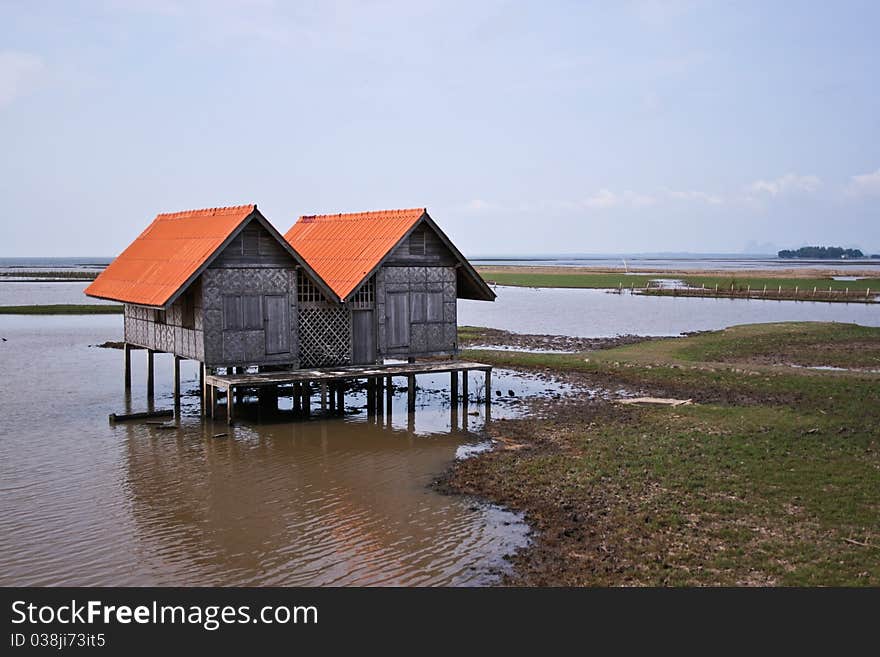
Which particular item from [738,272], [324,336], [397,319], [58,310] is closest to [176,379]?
[324,336]

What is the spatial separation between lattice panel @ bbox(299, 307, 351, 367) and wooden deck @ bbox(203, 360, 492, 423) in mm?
361

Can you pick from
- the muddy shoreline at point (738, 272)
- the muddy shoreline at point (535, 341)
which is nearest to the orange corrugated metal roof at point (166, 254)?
the muddy shoreline at point (535, 341)

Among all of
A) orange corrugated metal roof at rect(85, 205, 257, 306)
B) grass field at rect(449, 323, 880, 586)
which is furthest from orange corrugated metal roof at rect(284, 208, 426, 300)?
grass field at rect(449, 323, 880, 586)

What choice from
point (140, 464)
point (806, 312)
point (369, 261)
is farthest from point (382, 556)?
point (806, 312)

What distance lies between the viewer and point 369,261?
25297 mm

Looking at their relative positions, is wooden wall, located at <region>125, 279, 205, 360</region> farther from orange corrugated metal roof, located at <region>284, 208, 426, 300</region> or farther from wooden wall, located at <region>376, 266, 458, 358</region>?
wooden wall, located at <region>376, 266, 458, 358</region>

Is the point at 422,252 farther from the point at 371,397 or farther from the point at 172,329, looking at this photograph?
the point at 172,329

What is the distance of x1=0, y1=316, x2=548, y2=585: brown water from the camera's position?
13094 mm

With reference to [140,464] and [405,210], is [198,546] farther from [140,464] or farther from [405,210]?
[405,210]

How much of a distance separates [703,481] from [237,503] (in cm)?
797

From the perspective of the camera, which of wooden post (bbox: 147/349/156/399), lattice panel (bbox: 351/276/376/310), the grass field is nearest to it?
the grass field

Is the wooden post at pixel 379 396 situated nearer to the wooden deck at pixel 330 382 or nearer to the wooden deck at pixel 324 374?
the wooden deck at pixel 330 382

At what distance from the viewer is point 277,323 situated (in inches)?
957
